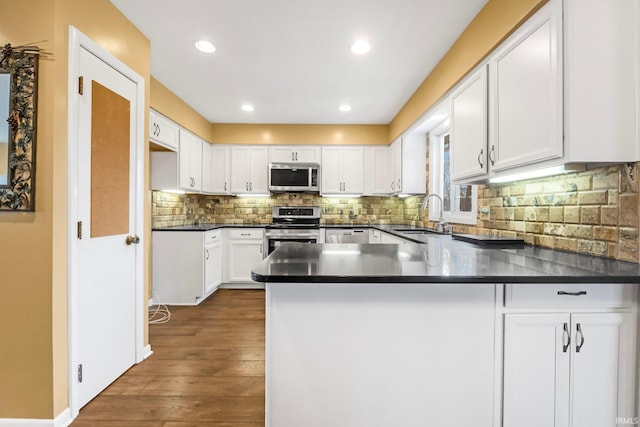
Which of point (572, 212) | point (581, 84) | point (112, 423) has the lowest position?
point (112, 423)

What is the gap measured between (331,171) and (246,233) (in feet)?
5.19

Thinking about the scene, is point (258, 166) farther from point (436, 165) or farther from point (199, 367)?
point (199, 367)

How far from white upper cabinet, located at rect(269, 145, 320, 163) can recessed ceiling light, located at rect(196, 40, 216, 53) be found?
2.21m

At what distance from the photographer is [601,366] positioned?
119cm

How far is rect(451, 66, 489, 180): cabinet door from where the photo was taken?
6.35 ft

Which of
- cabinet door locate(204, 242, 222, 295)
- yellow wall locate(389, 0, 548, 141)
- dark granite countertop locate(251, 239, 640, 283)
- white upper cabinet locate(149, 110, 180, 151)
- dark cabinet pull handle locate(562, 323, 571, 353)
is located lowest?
cabinet door locate(204, 242, 222, 295)

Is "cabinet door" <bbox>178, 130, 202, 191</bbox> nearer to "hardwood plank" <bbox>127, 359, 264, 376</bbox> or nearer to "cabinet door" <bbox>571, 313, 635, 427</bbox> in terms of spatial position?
"hardwood plank" <bbox>127, 359, 264, 376</bbox>

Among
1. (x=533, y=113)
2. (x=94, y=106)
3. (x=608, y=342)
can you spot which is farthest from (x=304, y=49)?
(x=608, y=342)

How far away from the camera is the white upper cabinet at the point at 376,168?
4.76 m

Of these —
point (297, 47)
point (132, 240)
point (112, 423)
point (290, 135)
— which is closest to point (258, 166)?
point (290, 135)

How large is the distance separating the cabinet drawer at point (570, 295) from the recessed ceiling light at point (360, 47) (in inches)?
82.4

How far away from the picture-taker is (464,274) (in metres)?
1.13

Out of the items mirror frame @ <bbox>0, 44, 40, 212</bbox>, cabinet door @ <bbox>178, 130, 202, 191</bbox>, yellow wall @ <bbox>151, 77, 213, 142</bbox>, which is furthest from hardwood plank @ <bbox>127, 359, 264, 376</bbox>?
yellow wall @ <bbox>151, 77, 213, 142</bbox>

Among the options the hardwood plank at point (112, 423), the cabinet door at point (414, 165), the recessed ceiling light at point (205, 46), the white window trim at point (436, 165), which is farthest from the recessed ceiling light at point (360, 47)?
the hardwood plank at point (112, 423)
